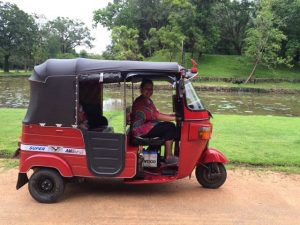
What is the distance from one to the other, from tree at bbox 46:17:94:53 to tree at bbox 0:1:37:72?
16281 mm

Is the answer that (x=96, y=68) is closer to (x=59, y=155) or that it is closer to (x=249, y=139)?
(x=59, y=155)

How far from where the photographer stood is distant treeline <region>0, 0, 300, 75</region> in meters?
49.3

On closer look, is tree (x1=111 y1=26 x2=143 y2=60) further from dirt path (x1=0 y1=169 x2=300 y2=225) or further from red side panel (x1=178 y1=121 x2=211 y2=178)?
red side panel (x1=178 y1=121 x2=211 y2=178)

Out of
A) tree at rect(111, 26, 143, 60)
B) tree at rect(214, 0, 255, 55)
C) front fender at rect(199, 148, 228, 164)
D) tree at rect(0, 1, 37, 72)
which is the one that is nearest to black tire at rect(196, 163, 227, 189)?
front fender at rect(199, 148, 228, 164)

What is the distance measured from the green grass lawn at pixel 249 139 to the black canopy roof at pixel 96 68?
236 centimetres

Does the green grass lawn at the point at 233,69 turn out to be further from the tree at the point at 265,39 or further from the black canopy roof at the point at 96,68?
the black canopy roof at the point at 96,68

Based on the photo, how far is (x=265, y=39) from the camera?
47.8m

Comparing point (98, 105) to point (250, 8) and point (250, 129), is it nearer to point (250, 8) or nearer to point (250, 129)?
point (250, 129)

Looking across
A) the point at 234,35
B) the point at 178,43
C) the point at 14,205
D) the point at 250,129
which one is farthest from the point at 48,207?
the point at 234,35

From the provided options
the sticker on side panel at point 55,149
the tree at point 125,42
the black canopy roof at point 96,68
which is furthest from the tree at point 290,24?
the sticker on side panel at point 55,149

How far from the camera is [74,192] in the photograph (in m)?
6.48

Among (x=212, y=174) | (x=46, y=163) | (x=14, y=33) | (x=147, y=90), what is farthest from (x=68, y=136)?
(x=14, y=33)

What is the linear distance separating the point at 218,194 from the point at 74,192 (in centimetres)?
232

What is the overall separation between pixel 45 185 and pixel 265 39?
149ft
